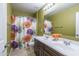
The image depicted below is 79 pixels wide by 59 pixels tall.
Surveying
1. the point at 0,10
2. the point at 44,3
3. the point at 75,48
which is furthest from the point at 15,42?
the point at 75,48

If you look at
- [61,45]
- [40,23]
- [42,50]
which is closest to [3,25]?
[40,23]

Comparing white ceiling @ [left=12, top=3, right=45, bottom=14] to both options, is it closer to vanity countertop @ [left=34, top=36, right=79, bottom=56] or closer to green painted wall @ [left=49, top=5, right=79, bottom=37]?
green painted wall @ [left=49, top=5, right=79, bottom=37]

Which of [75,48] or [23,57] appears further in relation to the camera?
[23,57]

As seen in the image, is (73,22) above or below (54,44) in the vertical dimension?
above

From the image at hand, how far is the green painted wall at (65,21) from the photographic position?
7.57 ft

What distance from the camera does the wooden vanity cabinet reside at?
2.11 meters

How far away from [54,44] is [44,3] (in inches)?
25.5

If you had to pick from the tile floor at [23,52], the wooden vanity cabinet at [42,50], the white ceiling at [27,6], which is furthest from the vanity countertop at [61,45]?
the white ceiling at [27,6]

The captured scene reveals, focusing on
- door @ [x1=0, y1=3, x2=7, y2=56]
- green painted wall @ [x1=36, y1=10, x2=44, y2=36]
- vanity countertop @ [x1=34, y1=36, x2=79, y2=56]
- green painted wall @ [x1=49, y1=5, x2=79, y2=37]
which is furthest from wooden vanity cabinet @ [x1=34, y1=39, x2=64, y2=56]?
door @ [x1=0, y1=3, x2=7, y2=56]

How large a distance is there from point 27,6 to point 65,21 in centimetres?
65

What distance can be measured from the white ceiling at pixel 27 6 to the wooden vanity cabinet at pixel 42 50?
0.49 m

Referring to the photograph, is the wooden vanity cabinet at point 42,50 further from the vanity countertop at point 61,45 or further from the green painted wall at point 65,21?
the green painted wall at point 65,21

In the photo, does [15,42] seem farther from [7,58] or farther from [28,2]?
[28,2]

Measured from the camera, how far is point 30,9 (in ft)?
7.57
